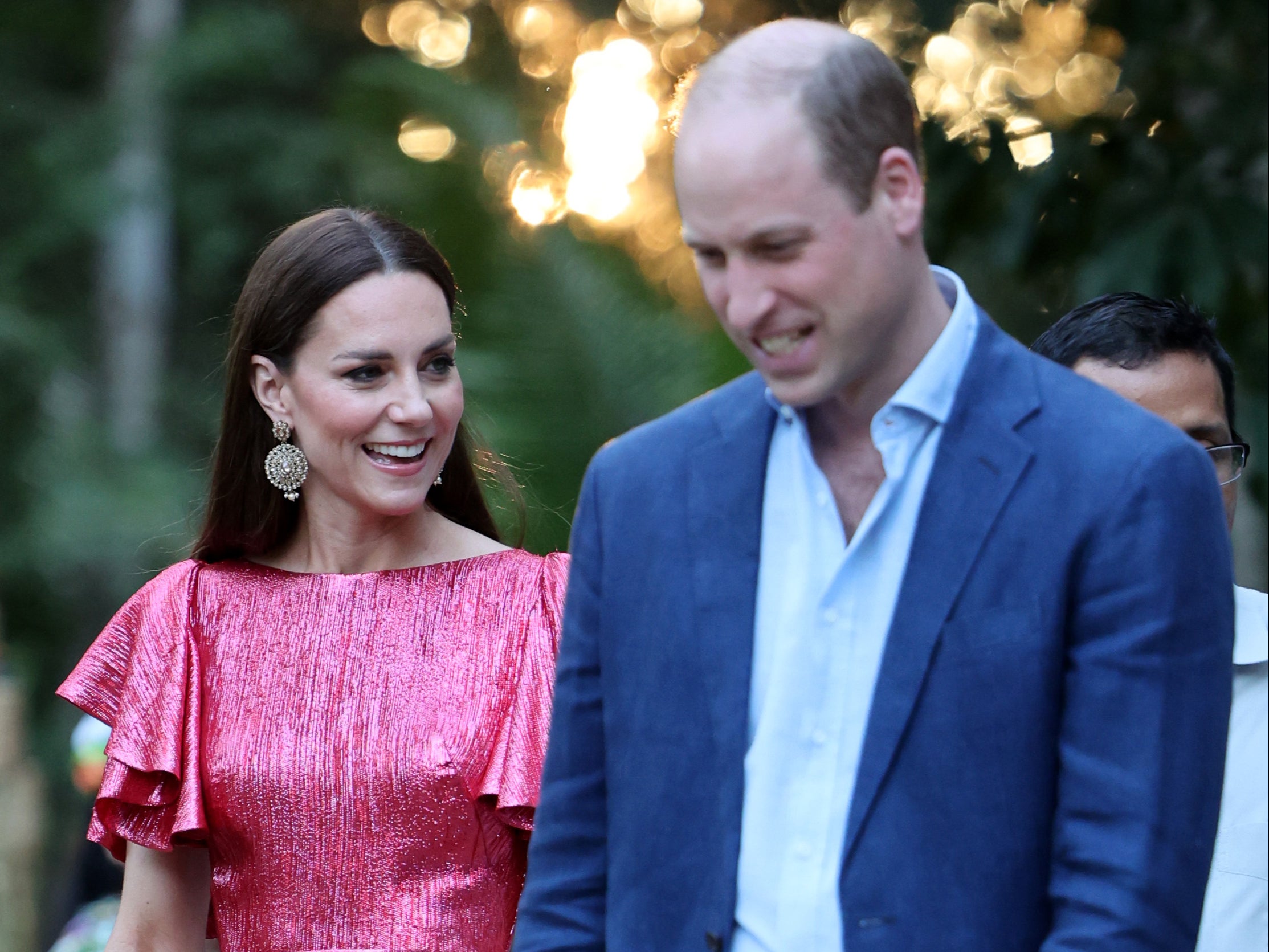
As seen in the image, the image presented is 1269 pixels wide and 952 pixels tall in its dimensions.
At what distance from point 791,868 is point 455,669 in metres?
1.29

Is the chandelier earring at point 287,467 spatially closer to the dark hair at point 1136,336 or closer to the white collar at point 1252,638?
the dark hair at point 1136,336

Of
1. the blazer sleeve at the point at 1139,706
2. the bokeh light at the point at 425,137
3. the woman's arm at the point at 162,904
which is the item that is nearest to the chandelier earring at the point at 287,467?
the woman's arm at the point at 162,904

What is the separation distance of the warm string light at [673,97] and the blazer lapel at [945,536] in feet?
1.61

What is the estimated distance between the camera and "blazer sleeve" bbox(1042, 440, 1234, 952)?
5.52 ft

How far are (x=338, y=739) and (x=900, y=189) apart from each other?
1.58 metres

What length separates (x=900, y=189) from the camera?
1756 mm

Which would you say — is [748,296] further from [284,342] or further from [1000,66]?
[1000,66]

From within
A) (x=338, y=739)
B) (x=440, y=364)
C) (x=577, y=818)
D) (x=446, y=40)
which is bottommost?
(x=577, y=818)

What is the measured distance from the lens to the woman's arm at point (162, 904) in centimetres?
297

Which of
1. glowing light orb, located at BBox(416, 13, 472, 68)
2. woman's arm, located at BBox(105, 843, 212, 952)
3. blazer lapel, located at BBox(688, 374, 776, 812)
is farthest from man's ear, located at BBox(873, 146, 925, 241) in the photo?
glowing light orb, located at BBox(416, 13, 472, 68)

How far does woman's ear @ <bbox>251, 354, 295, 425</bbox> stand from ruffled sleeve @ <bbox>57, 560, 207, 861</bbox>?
1.09 ft

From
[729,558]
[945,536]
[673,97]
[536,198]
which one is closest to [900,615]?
[945,536]

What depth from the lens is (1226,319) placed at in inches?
185

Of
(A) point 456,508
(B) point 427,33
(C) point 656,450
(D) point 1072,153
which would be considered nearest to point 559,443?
(D) point 1072,153
